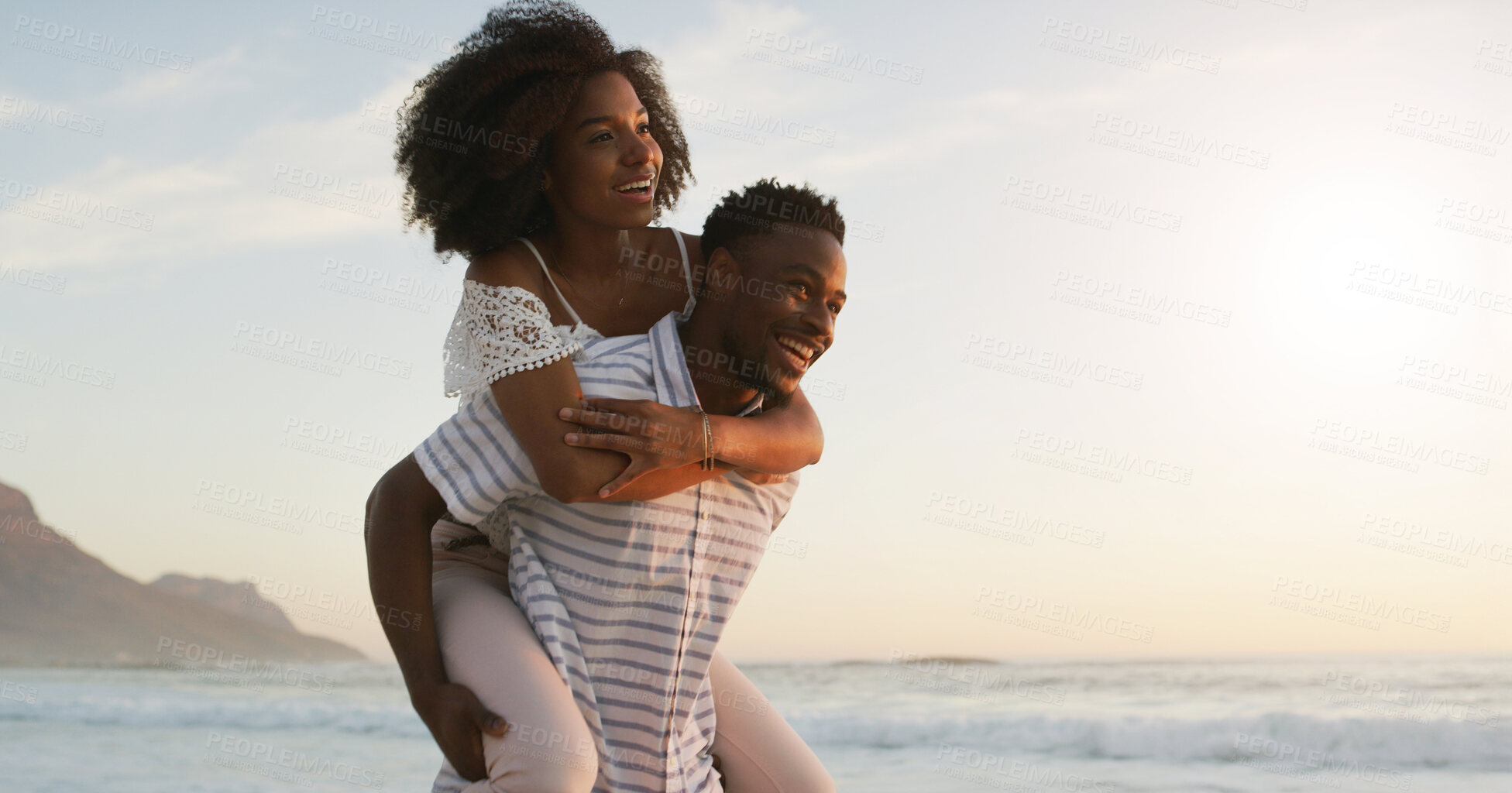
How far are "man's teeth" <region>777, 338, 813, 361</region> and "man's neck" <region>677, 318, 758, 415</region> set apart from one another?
119 mm

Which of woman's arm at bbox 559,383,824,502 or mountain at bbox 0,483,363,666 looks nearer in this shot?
woman's arm at bbox 559,383,824,502

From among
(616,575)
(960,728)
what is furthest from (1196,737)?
(616,575)

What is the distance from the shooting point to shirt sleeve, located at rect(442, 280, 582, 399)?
244 cm

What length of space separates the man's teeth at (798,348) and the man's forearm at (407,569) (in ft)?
2.88

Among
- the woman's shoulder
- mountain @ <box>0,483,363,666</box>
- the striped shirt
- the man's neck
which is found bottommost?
Answer: mountain @ <box>0,483,363,666</box>

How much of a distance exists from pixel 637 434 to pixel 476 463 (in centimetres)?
39

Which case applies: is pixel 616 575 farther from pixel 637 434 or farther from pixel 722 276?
pixel 722 276

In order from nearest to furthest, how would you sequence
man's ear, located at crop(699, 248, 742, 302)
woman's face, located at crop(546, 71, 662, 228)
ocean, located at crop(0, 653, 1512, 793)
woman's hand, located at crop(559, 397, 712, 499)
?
1. woman's hand, located at crop(559, 397, 712, 499)
2. man's ear, located at crop(699, 248, 742, 302)
3. woman's face, located at crop(546, 71, 662, 228)
4. ocean, located at crop(0, 653, 1512, 793)

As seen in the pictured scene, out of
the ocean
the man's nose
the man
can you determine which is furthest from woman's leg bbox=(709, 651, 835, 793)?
the ocean

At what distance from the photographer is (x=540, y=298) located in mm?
2680

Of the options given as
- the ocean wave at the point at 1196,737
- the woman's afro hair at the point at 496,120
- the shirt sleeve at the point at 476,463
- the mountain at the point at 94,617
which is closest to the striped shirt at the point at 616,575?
the shirt sleeve at the point at 476,463

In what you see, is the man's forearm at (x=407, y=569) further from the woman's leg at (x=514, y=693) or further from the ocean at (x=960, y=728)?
the ocean at (x=960, y=728)

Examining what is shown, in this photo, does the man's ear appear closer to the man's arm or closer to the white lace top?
the white lace top

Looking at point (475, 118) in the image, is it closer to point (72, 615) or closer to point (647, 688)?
point (647, 688)
